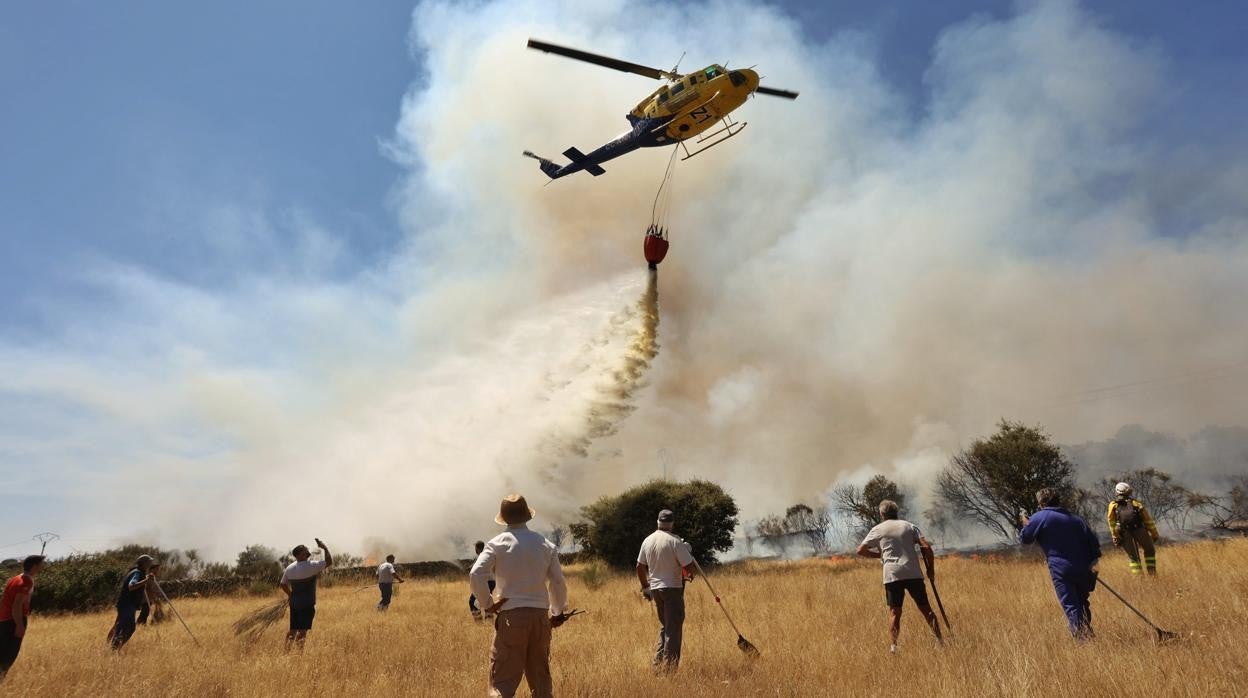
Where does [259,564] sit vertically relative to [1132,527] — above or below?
below

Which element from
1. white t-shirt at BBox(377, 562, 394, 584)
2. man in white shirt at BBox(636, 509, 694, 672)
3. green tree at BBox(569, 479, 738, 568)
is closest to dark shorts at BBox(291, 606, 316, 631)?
man in white shirt at BBox(636, 509, 694, 672)

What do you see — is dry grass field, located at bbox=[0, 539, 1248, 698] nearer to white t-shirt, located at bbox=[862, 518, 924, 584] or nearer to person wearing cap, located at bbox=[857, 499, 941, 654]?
person wearing cap, located at bbox=[857, 499, 941, 654]

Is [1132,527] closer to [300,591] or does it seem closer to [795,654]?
[795,654]

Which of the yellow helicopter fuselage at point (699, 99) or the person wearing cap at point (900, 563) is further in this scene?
the yellow helicopter fuselage at point (699, 99)

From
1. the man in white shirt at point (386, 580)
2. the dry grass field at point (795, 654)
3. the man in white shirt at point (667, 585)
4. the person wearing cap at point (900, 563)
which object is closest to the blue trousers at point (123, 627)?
the dry grass field at point (795, 654)

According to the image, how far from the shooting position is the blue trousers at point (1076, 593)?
7.17m

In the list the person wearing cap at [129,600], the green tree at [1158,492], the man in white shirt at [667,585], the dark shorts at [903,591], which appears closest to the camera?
the man in white shirt at [667,585]

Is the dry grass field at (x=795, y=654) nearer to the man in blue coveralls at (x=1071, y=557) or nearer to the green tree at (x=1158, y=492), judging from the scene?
the man in blue coveralls at (x=1071, y=557)

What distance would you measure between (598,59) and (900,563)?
17866mm

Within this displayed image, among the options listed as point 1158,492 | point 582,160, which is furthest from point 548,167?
point 1158,492

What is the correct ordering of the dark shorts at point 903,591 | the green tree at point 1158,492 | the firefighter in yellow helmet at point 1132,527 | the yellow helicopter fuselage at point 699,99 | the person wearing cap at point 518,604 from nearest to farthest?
the person wearing cap at point 518,604, the dark shorts at point 903,591, the firefighter in yellow helmet at point 1132,527, the yellow helicopter fuselage at point 699,99, the green tree at point 1158,492

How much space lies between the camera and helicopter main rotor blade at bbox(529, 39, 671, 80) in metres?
20.3

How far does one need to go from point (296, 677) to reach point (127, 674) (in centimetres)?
210

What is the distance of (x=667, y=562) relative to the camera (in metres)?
7.97
